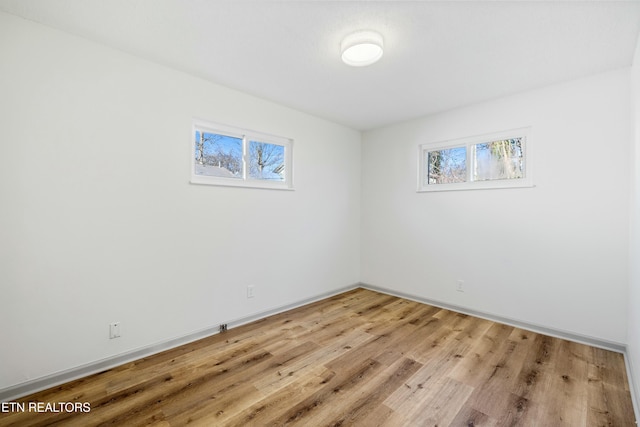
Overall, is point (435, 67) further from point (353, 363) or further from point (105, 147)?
point (105, 147)

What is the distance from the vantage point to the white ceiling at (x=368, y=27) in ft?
5.55

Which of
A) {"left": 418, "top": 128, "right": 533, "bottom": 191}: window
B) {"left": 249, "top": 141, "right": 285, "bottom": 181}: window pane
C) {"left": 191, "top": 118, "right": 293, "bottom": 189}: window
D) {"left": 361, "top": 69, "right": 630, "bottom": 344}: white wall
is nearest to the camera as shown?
{"left": 361, "top": 69, "right": 630, "bottom": 344}: white wall

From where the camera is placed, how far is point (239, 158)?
9.84 feet

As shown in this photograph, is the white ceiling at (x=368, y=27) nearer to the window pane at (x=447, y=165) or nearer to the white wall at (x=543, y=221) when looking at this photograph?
the white wall at (x=543, y=221)

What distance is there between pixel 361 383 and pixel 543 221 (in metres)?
2.34

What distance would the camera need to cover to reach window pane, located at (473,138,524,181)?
2973 millimetres

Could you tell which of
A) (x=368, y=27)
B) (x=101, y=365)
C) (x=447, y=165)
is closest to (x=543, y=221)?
(x=447, y=165)

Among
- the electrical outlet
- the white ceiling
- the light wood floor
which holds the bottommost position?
the light wood floor

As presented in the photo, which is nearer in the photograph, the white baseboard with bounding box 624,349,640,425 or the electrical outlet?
the white baseboard with bounding box 624,349,640,425

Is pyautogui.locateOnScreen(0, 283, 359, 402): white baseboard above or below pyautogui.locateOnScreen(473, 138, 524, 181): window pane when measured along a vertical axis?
below

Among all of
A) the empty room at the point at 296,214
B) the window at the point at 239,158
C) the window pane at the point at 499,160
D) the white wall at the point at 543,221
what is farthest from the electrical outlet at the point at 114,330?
the window pane at the point at 499,160

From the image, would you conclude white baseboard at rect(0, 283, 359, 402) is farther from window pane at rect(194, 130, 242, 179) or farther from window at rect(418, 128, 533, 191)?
window at rect(418, 128, 533, 191)

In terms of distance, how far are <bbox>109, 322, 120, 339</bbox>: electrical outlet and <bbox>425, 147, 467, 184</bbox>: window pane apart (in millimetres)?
3651

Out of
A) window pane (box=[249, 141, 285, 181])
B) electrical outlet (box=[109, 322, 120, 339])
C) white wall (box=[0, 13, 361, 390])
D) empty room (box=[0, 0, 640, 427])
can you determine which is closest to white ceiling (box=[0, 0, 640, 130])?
empty room (box=[0, 0, 640, 427])
